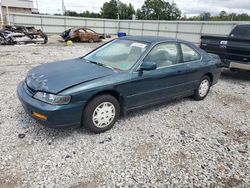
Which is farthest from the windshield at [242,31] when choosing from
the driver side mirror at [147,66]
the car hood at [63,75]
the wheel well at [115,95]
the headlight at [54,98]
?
the headlight at [54,98]

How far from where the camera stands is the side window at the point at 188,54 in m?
4.19

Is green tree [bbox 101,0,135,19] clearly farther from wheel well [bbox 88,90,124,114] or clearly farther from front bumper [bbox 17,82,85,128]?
front bumper [bbox 17,82,85,128]

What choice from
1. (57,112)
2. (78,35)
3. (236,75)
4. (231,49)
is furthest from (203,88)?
(78,35)

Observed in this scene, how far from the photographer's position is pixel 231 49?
20.9 feet

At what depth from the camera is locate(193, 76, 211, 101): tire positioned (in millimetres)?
4699

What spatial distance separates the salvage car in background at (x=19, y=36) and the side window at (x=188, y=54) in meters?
12.6

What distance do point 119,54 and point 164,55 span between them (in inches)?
34.8

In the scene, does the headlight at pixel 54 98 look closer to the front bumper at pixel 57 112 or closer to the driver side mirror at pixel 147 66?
the front bumper at pixel 57 112

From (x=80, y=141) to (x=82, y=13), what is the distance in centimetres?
7027

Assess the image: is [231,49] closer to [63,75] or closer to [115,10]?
[63,75]

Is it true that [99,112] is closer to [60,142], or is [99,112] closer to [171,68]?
[60,142]

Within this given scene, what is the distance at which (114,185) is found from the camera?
7.26ft

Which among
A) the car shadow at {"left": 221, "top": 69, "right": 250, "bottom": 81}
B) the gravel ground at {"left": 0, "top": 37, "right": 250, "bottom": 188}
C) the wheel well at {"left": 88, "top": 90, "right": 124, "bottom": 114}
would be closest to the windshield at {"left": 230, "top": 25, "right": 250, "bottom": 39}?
the car shadow at {"left": 221, "top": 69, "right": 250, "bottom": 81}

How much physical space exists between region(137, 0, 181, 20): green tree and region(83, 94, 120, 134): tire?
53.1m
